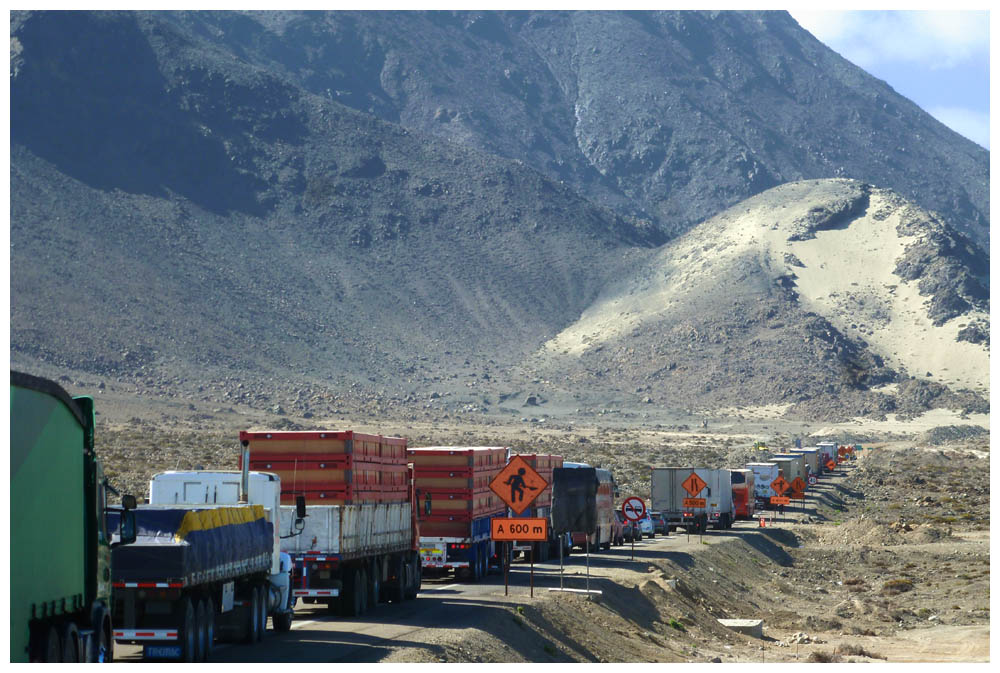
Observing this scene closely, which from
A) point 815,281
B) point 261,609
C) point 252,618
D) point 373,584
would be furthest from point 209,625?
point 815,281

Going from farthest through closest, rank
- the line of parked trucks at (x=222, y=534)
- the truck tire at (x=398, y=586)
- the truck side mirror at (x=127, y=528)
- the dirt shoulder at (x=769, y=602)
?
the truck tire at (x=398, y=586) → the dirt shoulder at (x=769, y=602) → the truck side mirror at (x=127, y=528) → the line of parked trucks at (x=222, y=534)

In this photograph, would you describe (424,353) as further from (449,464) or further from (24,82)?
(449,464)

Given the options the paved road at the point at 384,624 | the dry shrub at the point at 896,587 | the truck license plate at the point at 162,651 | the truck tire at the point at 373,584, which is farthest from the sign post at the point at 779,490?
the truck license plate at the point at 162,651

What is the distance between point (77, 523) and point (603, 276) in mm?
167807

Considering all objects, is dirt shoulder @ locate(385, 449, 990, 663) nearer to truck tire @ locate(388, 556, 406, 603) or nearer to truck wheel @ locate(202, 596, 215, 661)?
truck tire @ locate(388, 556, 406, 603)

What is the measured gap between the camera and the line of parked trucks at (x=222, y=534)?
40.5 feet

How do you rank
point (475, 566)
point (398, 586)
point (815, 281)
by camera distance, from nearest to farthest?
1. point (398, 586)
2. point (475, 566)
3. point (815, 281)

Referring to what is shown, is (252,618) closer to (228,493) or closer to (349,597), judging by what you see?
(228,493)

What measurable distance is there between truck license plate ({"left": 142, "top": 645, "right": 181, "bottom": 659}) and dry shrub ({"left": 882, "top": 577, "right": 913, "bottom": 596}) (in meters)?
24.4

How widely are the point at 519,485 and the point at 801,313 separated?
13738cm

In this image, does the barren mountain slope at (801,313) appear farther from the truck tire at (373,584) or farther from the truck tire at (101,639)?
the truck tire at (101,639)

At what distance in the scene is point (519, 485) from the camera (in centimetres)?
2405

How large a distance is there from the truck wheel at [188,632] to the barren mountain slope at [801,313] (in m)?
131

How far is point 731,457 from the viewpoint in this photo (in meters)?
98.6
